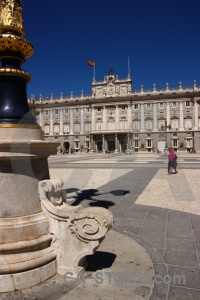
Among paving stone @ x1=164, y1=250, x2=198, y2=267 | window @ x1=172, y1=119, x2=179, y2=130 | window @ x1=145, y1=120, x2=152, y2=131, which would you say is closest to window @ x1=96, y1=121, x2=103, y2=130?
window @ x1=145, y1=120, x2=152, y2=131

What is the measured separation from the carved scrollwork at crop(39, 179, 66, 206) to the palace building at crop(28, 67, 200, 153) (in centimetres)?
5362

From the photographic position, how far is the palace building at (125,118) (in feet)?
185

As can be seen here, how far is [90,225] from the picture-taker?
8.67ft

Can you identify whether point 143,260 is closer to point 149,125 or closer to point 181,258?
point 181,258

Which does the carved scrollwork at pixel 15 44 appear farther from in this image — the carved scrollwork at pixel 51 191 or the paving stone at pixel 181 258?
the paving stone at pixel 181 258

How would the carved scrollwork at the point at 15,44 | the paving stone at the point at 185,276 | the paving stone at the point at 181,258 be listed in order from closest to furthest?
the paving stone at the point at 185,276, the carved scrollwork at the point at 15,44, the paving stone at the point at 181,258

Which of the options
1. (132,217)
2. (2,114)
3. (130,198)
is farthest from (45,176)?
(130,198)

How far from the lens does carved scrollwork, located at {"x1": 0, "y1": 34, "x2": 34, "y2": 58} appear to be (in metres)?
2.82

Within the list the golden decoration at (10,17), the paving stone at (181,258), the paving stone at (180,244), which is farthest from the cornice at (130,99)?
the paving stone at (181,258)

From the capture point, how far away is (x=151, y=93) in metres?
58.2

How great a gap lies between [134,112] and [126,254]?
57554 mm

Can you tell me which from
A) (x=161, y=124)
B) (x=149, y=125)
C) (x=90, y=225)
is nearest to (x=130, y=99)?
(x=149, y=125)

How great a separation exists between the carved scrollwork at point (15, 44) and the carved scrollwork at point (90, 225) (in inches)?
77.6

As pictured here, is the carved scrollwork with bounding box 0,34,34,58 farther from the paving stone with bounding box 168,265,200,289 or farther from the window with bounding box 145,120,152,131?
the window with bounding box 145,120,152,131
